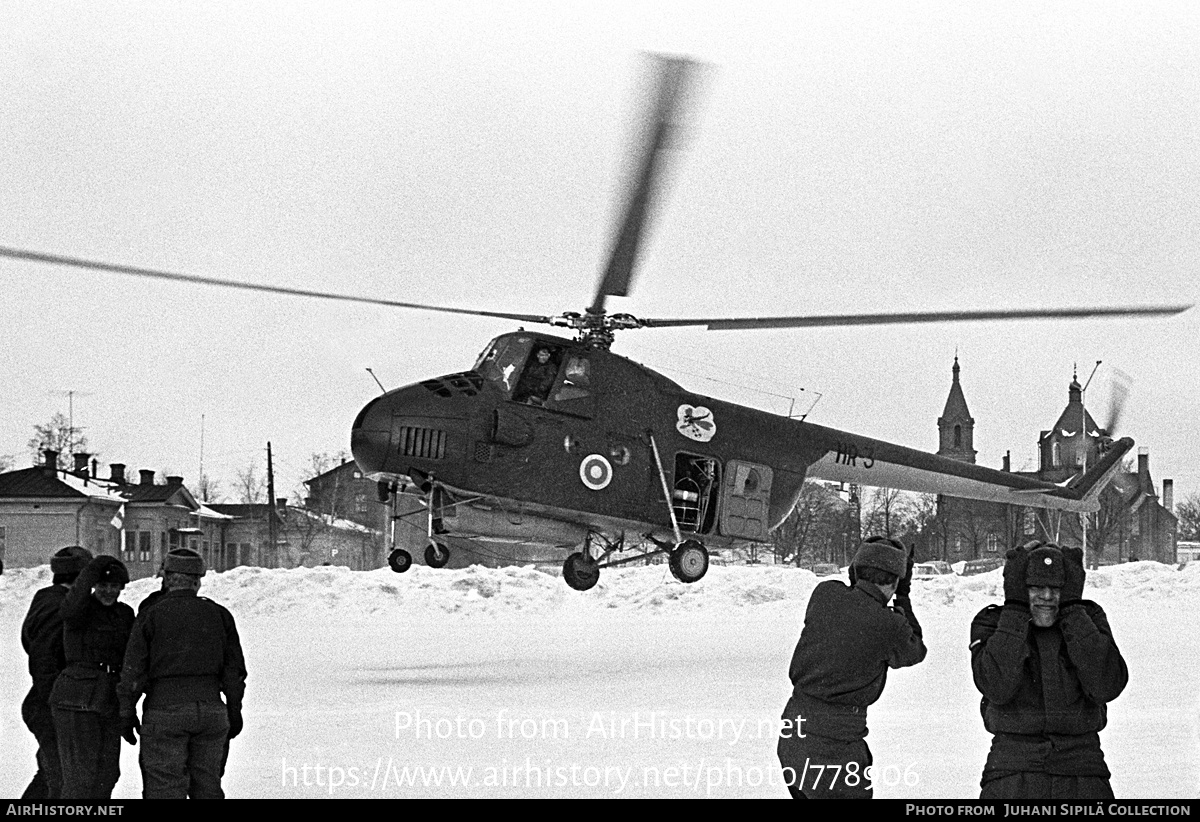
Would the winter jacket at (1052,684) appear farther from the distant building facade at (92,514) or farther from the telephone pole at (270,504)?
the telephone pole at (270,504)

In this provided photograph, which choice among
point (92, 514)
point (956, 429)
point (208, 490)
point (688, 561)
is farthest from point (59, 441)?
point (956, 429)

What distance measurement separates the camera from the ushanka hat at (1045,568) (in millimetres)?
4840

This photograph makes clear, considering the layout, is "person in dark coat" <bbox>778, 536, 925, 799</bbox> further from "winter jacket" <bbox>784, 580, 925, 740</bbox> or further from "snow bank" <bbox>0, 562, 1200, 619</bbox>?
"snow bank" <bbox>0, 562, 1200, 619</bbox>

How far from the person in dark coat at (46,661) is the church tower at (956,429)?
12049mm

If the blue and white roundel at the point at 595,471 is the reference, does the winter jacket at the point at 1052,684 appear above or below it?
below

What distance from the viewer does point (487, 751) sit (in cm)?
820

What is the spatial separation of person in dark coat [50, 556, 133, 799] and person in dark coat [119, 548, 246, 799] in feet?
0.98

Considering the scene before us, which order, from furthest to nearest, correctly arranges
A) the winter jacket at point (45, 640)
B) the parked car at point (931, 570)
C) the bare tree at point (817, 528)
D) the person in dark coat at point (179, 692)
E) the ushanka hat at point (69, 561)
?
1. the parked car at point (931, 570)
2. the bare tree at point (817, 528)
3. the ushanka hat at point (69, 561)
4. the winter jacket at point (45, 640)
5. the person in dark coat at point (179, 692)

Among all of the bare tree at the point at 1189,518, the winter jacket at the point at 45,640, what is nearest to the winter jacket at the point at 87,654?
the winter jacket at the point at 45,640

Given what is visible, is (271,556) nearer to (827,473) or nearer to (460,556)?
(460,556)

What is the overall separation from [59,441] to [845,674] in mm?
17919

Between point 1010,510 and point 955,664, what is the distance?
13519 millimetres

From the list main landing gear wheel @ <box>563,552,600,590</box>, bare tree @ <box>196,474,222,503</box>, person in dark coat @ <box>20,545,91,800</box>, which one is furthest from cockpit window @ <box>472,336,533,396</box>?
bare tree @ <box>196,474,222,503</box>

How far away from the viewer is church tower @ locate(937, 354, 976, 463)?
1769cm
